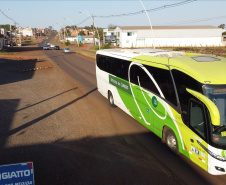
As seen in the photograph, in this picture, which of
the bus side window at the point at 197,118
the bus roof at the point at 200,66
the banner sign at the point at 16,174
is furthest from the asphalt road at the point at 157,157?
the banner sign at the point at 16,174

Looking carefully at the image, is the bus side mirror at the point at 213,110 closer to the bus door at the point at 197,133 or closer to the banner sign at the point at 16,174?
the bus door at the point at 197,133

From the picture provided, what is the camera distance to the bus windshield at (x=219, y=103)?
527 cm

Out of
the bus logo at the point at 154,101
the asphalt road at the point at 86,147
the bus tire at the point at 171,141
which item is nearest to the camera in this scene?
the asphalt road at the point at 86,147

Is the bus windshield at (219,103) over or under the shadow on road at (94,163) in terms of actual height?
over

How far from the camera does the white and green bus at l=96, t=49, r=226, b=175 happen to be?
17.6 feet

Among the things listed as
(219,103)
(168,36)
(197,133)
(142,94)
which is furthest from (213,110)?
(168,36)

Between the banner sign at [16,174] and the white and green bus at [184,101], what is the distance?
4.19 m

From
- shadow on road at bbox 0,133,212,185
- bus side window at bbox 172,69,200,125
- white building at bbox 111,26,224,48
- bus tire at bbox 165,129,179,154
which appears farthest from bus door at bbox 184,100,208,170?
white building at bbox 111,26,224,48

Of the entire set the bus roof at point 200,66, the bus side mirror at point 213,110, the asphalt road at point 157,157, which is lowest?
the asphalt road at point 157,157

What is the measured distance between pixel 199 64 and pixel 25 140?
6853 mm

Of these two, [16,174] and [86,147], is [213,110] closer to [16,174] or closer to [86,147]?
[16,174]

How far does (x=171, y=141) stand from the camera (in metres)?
7.22

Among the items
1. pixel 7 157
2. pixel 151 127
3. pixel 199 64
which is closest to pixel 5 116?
pixel 7 157

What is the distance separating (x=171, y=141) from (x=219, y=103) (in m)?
2.39
